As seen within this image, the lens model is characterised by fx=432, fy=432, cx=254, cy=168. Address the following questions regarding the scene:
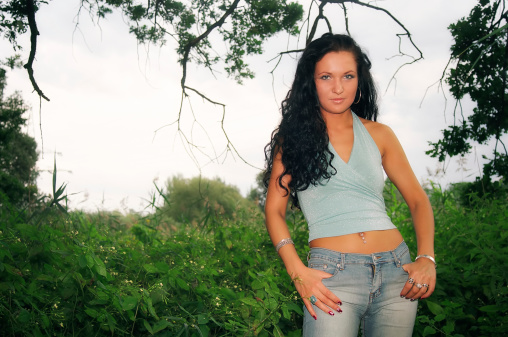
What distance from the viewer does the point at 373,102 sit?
2.69m

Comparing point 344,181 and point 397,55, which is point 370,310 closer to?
point 344,181

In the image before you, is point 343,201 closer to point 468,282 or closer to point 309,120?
point 309,120

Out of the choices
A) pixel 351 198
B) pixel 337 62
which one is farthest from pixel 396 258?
pixel 337 62

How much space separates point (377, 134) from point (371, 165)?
0.24 metres

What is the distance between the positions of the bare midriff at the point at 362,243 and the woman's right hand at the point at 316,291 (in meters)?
0.16

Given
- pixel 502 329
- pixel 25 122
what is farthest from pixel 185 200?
pixel 502 329

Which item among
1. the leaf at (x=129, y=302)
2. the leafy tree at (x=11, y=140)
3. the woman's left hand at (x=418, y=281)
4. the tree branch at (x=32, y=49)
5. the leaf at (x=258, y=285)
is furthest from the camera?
the leafy tree at (x=11, y=140)

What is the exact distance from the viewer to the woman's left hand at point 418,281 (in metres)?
2.01

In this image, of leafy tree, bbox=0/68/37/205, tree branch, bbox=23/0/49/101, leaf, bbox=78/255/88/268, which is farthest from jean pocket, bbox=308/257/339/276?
leafy tree, bbox=0/68/37/205

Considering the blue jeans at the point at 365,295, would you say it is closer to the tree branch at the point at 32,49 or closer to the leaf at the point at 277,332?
the leaf at the point at 277,332

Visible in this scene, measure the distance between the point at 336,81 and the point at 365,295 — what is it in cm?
110

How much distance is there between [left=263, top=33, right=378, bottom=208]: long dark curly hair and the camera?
220cm

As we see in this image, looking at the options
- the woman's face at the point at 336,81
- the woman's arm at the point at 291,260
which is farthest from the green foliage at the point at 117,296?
the woman's face at the point at 336,81

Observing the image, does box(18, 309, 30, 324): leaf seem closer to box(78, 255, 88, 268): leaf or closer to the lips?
box(78, 255, 88, 268): leaf
